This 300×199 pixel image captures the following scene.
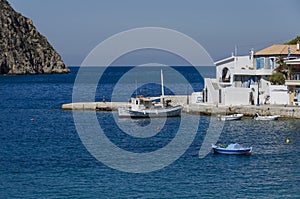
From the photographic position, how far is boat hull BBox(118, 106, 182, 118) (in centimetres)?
6831

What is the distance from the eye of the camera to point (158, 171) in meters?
38.9

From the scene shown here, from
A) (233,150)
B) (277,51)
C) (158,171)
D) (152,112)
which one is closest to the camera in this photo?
(158,171)

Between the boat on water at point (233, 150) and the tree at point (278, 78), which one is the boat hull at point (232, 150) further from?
the tree at point (278, 78)

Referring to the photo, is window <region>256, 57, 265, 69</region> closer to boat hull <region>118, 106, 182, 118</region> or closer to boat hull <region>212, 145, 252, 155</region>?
boat hull <region>118, 106, 182, 118</region>

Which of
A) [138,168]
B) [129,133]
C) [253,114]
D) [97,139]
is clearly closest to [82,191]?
[138,168]

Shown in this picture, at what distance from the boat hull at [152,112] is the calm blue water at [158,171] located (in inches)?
381

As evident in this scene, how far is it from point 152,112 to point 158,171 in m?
29.8

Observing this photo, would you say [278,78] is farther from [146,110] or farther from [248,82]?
[146,110]

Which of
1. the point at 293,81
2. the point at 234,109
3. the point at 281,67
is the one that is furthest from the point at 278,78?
the point at 234,109

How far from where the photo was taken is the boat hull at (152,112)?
224 feet

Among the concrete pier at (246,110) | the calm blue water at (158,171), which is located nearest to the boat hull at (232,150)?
the calm blue water at (158,171)

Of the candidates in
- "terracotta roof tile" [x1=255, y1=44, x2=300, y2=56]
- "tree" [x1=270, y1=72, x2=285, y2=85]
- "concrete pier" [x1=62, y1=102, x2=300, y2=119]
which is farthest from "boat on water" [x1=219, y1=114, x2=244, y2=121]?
"terracotta roof tile" [x1=255, y1=44, x2=300, y2=56]

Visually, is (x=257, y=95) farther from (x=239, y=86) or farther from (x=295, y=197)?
(x=295, y=197)

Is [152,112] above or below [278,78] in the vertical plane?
below
